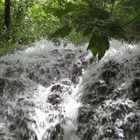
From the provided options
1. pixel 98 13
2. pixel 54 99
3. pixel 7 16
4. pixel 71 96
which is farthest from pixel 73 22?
pixel 7 16

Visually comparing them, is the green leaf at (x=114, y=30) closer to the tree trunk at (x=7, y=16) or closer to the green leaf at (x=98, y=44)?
the green leaf at (x=98, y=44)

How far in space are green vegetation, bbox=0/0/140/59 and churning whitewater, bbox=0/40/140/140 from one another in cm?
65

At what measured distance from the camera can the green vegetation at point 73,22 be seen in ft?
3.90

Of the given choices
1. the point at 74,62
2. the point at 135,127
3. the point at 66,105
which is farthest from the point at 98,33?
the point at 74,62

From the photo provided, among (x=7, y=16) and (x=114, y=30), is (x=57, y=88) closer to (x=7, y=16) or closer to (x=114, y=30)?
(x=114, y=30)

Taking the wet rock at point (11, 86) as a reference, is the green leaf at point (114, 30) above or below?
above

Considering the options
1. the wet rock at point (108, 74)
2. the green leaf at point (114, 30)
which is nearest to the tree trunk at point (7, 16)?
the wet rock at point (108, 74)

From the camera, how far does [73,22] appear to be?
49.3 inches

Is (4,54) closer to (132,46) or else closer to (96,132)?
(132,46)

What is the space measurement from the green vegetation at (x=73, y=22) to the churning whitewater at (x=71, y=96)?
0.65m

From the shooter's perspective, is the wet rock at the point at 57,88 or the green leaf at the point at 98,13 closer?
the green leaf at the point at 98,13

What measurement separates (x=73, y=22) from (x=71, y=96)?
Result: 4.94 m

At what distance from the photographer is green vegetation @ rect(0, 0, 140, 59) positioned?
119cm

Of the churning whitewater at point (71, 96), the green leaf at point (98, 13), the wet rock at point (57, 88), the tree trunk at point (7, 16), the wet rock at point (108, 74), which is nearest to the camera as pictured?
the green leaf at point (98, 13)
